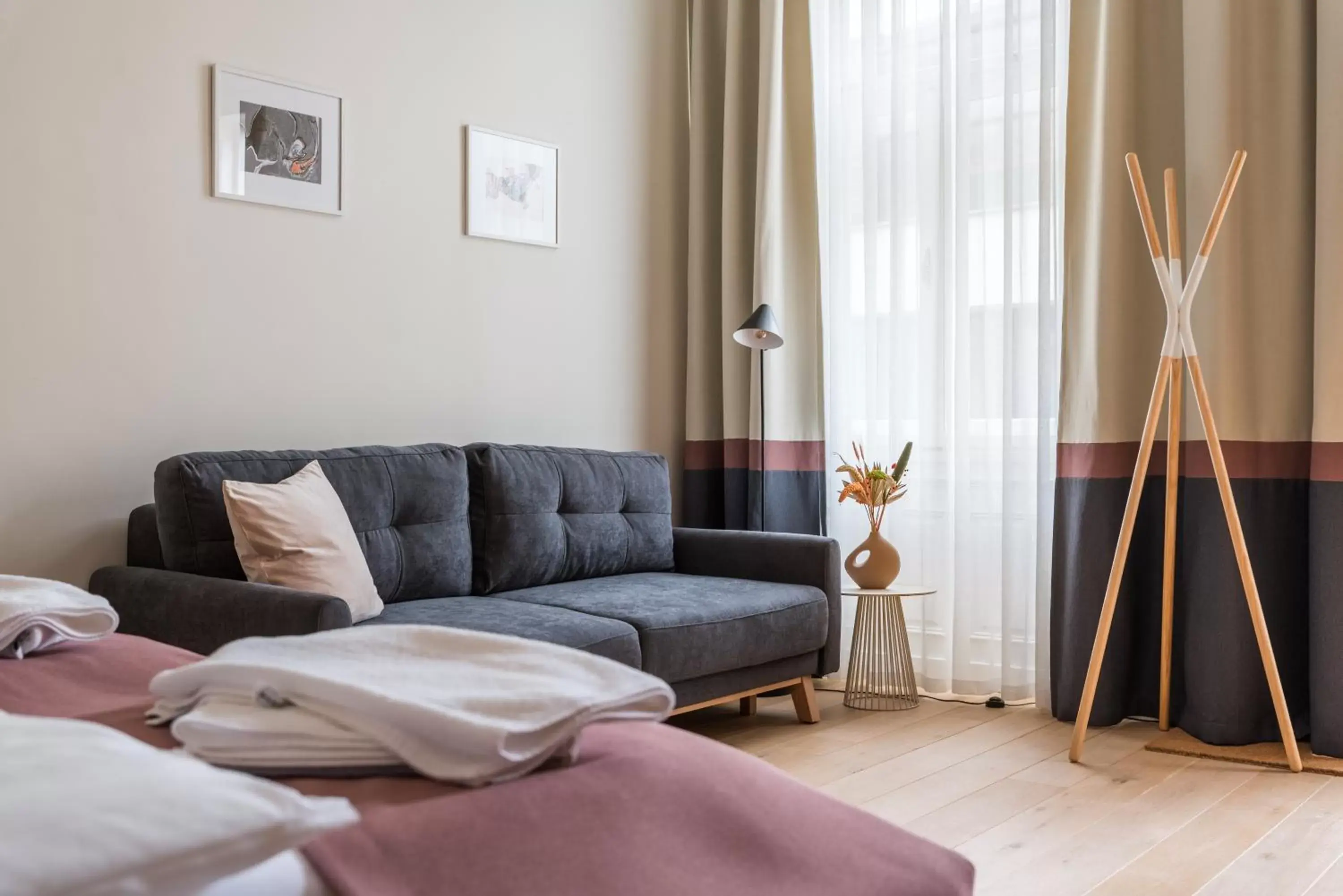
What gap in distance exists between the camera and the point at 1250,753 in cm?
321

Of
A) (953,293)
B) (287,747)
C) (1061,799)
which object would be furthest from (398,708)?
(953,293)

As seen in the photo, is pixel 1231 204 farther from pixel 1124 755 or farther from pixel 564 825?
pixel 564 825

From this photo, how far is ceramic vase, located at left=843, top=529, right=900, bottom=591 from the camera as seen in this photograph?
3.84 m

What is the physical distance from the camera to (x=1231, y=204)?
3355 mm

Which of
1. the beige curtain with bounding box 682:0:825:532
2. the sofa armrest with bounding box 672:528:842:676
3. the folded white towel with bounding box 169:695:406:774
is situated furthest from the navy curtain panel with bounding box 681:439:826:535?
the folded white towel with bounding box 169:695:406:774

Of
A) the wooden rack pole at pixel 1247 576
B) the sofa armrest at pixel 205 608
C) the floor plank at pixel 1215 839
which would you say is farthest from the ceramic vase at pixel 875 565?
the sofa armrest at pixel 205 608

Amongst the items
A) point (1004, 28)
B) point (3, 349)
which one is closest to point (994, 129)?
point (1004, 28)

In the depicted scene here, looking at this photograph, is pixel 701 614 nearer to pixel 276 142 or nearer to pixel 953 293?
pixel 953 293

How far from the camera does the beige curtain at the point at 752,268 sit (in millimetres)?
4297

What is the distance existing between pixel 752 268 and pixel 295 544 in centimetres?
235

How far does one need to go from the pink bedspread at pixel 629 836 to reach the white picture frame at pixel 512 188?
291 centimetres

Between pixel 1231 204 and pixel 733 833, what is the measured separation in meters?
3.08

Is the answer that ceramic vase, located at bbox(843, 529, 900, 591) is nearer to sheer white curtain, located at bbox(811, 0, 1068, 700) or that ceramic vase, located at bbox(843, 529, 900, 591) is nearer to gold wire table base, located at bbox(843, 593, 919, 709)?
gold wire table base, located at bbox(843, 593, 919, 709)

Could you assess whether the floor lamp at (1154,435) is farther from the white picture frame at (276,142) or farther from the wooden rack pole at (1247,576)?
the white picture frame at (276,142)
